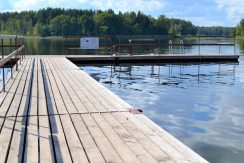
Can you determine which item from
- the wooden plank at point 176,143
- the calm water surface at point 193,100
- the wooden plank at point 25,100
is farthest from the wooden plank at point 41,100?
the calm water surface at point 193,100

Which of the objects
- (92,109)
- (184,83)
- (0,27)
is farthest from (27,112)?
(0,27)

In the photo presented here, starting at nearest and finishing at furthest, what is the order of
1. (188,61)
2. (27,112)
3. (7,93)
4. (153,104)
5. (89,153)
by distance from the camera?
(89,153) < (27,112) < (7,93) < (153,104) < (188,61)

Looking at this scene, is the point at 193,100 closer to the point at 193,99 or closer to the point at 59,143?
the point at 193,99

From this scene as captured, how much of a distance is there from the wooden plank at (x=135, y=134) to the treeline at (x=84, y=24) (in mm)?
107109

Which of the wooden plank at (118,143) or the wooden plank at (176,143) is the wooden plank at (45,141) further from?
the wooden plank at (176,143)

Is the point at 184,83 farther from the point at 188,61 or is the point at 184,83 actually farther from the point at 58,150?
the point at 58,150

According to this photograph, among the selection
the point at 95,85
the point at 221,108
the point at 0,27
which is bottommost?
the point at 221,108

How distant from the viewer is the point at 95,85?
9.30 meters

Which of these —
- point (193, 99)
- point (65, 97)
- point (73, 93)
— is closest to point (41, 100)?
point (65, 97)

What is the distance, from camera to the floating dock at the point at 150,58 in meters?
20.4

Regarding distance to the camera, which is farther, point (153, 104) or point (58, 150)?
point (153, 104)

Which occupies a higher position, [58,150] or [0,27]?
[0,27]

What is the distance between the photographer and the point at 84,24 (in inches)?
4496

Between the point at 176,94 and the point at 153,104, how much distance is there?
1876mm
